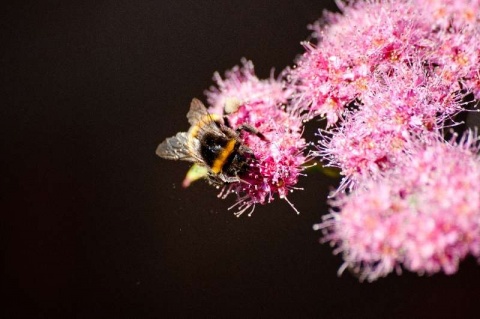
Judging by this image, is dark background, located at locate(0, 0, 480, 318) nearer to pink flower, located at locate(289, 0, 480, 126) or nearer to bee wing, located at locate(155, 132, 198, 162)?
bee wing, located at locate(155, 132, 198, 162)

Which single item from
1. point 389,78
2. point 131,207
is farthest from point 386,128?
point 131,207

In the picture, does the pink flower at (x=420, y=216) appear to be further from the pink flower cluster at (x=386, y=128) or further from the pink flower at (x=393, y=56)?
the pink flower at (x=393, y=56)

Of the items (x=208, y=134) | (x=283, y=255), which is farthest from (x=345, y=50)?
(x=283, y=255)

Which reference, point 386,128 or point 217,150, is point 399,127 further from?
point 217,150

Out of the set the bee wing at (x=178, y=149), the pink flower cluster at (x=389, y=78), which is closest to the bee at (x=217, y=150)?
the bee wing at (x=178, y=149)

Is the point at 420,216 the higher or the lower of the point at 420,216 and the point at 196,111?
the lower

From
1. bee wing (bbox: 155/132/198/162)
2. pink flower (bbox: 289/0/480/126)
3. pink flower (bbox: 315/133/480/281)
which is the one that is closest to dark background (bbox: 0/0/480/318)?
bee wing (bbox: 155/132/198/162)
